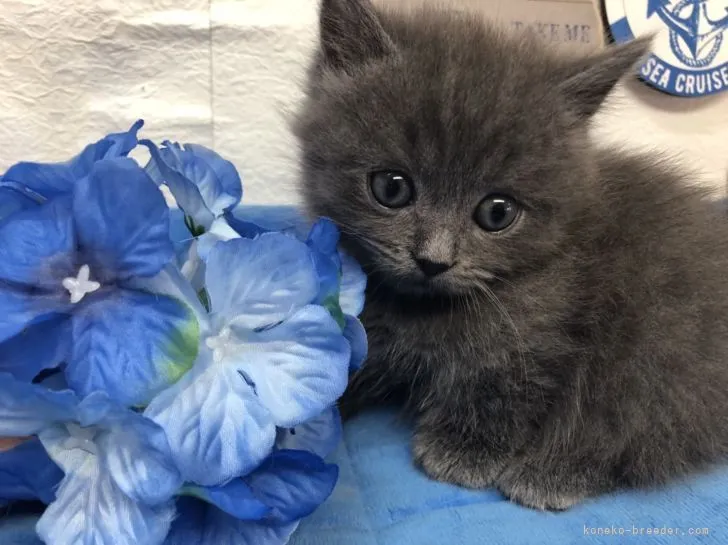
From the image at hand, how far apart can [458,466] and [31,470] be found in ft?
1.65

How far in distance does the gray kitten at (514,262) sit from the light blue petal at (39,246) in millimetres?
361

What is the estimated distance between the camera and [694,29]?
1514mm

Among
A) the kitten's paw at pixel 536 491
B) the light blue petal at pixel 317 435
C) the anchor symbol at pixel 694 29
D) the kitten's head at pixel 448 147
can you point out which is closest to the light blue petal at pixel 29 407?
the light blue petal at pixel 317 435

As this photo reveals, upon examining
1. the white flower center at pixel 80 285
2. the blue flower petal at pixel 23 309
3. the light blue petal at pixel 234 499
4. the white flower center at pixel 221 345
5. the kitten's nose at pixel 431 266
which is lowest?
the light blue petal at pixel 234 499

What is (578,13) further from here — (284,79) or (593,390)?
(593,390)

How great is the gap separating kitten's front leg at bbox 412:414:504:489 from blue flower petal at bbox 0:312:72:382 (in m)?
0.50

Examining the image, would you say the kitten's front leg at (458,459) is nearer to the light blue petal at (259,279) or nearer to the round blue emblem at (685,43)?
the light blue petal at (259,279)

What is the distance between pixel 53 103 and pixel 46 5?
0.18 metres

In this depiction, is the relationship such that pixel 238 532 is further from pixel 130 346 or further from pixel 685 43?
pixel 685 43

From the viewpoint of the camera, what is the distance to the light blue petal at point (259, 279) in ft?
1.93

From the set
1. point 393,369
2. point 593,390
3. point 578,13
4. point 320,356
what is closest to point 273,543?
point 320,356

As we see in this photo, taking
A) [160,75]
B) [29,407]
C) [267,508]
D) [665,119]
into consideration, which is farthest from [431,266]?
[665,119]

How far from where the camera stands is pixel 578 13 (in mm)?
1404

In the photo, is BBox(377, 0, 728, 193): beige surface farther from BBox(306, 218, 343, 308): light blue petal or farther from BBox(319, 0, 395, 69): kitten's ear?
BBox(306, 218, 343, 308): light blue petal
